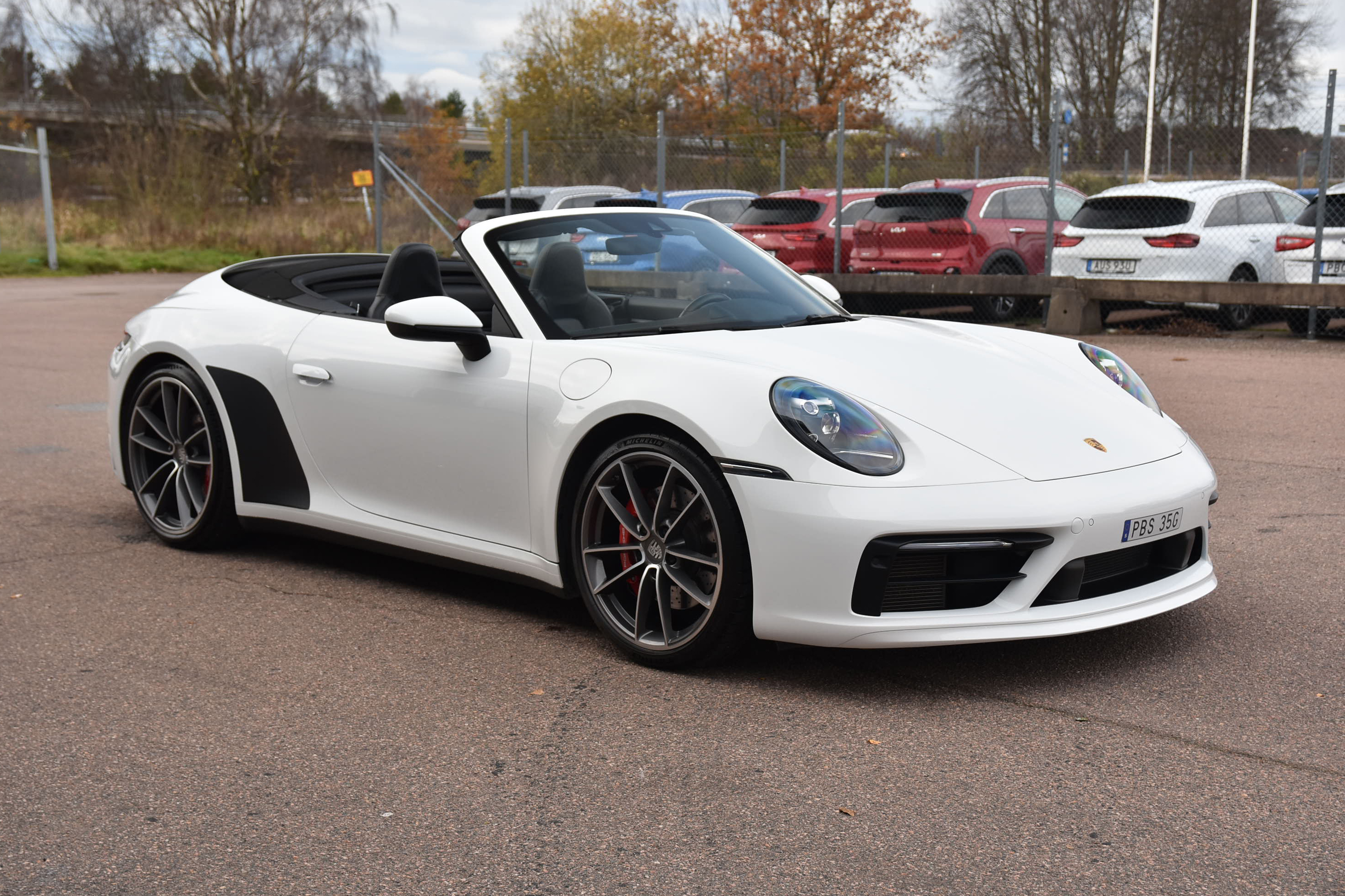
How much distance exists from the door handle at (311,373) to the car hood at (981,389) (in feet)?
4.19

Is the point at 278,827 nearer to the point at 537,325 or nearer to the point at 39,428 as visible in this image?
the point at 537,325

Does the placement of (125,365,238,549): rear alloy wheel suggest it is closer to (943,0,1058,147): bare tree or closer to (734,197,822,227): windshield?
(734,197,822,227): windshield

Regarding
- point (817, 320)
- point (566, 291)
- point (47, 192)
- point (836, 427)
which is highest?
point (47, 192)

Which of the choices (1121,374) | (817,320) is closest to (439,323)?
(817,320)

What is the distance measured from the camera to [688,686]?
3.64 meters

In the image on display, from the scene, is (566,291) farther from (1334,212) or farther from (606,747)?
(1334,212)

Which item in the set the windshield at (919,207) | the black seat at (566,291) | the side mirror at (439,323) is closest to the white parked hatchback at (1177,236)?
the windshield at (919,207)

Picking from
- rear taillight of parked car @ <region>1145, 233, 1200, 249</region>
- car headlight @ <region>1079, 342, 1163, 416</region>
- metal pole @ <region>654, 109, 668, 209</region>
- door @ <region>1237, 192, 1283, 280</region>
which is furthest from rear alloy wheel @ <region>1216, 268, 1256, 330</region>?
car headlight @ <region>1079, 342, 1163, 416</region>

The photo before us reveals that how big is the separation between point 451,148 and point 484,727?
48.9 meters

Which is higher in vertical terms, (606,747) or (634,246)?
(634,246)

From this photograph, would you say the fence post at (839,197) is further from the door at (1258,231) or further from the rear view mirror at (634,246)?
the rear view mirror at (634,246)

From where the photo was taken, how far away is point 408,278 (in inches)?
186

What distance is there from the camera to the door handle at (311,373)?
4578mm

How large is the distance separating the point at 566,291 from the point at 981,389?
1347 mm
